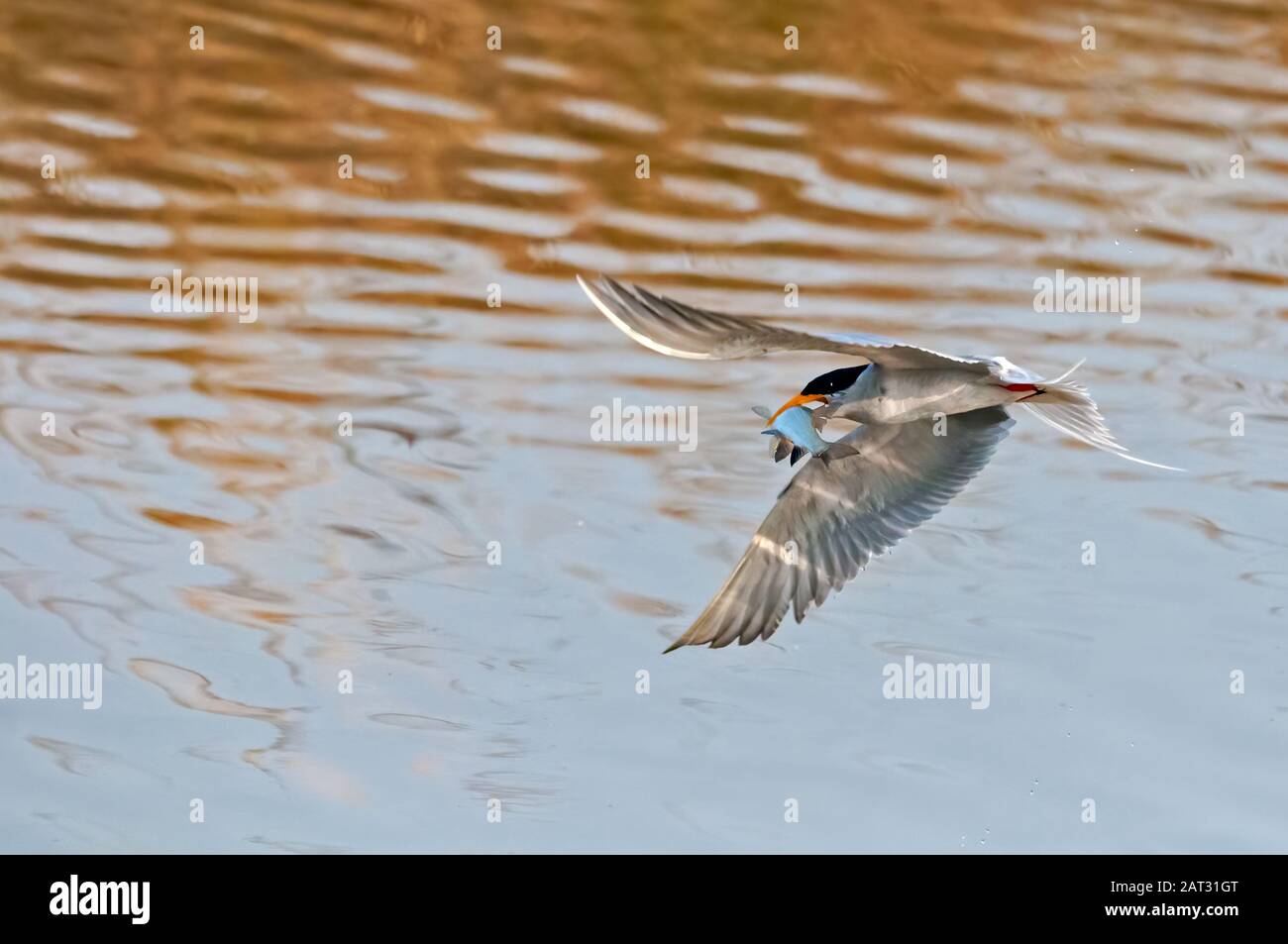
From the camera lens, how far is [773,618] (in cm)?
481

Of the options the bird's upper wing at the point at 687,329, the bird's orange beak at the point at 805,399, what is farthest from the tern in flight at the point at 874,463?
the bird's upper wing at the point at 687,329

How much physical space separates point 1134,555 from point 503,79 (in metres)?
5.93

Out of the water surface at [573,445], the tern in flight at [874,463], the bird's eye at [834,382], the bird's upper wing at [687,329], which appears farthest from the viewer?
the water surface at [573,445]

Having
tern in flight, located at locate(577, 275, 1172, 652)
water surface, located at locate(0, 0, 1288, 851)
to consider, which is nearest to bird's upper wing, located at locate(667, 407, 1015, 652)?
tern in flight, located at locate(577, 275, 1172, 652)

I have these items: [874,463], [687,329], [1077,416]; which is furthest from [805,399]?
[687,329]

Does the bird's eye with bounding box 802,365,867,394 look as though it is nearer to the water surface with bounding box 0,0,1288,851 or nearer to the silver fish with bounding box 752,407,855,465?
the silver fish with bounding box 752,407,855,465

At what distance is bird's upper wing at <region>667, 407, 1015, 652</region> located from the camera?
4793mm

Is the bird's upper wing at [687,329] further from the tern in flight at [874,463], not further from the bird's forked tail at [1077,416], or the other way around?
the bird's forked tail at [1077,416]

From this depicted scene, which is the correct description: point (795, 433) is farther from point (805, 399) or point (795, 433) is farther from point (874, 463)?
point (874, 463)

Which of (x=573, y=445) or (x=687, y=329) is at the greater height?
(x=687, y=329)

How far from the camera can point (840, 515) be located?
4957mm

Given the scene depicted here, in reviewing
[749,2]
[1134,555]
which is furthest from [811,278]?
[749,2]

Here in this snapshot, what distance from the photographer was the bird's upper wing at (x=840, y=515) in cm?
479

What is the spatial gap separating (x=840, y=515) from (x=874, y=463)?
0.16m
